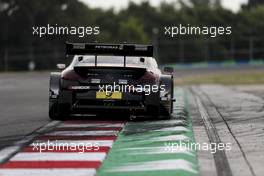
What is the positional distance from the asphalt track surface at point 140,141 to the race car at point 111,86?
0.27 metres

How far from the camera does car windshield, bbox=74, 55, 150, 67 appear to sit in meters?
12.6

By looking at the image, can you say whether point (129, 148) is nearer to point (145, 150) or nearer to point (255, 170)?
point (145, 150)

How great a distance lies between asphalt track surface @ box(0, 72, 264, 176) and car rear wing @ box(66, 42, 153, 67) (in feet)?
4.08

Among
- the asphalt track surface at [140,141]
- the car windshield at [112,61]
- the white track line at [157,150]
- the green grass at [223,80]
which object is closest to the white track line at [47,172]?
the asphalt track surface at [140,141]

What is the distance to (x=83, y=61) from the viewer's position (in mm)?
12961

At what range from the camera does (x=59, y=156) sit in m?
8.30

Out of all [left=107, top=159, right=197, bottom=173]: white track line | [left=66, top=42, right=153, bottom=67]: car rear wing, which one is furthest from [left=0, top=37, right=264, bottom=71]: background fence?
[left=107, top=159, right=197, bottom=173]: white track line

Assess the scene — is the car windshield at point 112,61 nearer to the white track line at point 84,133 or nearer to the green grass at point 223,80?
the white track line at point 84,133

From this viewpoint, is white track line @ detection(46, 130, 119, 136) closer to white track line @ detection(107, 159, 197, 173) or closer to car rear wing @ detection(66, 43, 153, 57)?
car rear wing @ detection(66, 43, 153, 57)

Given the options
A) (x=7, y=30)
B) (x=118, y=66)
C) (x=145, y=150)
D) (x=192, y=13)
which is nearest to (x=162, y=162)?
(x=145, y=150)

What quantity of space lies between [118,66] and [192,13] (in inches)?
2577

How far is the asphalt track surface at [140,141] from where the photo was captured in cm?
748

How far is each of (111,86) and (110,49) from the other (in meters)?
0.97

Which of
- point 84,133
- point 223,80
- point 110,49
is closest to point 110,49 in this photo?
point 110,49
